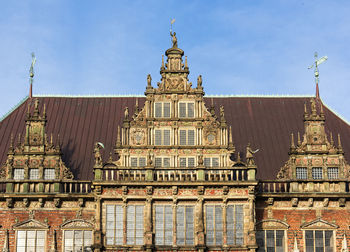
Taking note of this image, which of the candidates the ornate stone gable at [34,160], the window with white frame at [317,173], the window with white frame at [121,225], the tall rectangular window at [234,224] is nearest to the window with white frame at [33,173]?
the ornate stone gable at [34,160]

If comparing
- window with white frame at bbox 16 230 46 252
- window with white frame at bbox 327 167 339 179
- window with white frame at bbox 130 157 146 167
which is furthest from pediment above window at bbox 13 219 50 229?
window with white frame at bbox 327 167 339 179

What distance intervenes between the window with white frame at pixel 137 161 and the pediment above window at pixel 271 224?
620cm

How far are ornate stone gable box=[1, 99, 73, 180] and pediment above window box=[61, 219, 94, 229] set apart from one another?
217 centimetres

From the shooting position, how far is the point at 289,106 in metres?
38.5

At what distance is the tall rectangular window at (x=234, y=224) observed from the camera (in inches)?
1194

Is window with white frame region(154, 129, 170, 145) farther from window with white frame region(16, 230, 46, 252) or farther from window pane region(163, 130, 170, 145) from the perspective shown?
window with white frame region(16, 230, 46, 252)

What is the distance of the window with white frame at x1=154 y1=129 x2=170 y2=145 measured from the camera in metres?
32.8

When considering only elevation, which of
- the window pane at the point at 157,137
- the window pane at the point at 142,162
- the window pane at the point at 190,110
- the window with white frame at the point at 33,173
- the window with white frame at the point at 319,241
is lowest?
the window with white frame at the point at 319,241

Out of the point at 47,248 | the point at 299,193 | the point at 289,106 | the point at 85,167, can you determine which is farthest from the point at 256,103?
the point at 47,248

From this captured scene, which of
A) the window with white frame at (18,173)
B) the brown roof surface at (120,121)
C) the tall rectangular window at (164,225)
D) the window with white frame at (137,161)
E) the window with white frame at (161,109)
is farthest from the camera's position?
the brown roof surface at (120,121)

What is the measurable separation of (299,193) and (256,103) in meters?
8.25

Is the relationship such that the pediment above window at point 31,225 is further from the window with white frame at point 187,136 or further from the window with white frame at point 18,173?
the window with white frame at point 187,136

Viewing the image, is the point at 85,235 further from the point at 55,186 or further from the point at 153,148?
the point at 153,148

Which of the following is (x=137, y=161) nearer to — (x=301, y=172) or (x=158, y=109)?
(x=158, y=109)
